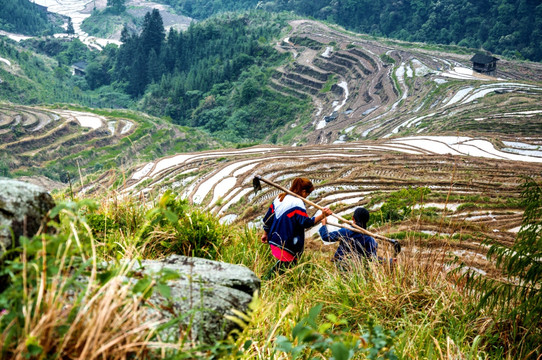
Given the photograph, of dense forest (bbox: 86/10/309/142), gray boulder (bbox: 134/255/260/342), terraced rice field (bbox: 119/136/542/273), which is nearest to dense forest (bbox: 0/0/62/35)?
dense forest (bbox: 86/10/309/142)

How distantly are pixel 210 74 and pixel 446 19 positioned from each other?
4603 cm

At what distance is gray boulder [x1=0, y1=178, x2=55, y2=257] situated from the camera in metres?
2.18

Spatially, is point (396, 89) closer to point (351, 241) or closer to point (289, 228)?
point (351, 241)

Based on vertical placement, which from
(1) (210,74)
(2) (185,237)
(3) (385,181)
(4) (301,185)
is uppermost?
(4) (301,185)

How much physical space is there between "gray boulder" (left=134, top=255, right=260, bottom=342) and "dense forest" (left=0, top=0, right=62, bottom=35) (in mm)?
120680

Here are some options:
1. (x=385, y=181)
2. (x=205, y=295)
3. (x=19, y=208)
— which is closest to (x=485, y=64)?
(x=385, y=181)

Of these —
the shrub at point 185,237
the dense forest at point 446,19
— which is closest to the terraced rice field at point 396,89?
the dense forest at point 446,19

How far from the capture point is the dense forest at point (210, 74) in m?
56.6

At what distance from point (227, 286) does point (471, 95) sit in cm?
4013

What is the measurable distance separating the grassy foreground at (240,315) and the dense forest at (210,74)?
153ft

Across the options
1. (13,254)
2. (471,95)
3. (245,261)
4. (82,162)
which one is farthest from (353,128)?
(13,254)

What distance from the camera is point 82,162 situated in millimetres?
42844

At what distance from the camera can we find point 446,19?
8169 cm

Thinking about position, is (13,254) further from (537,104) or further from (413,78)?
(413,78)
